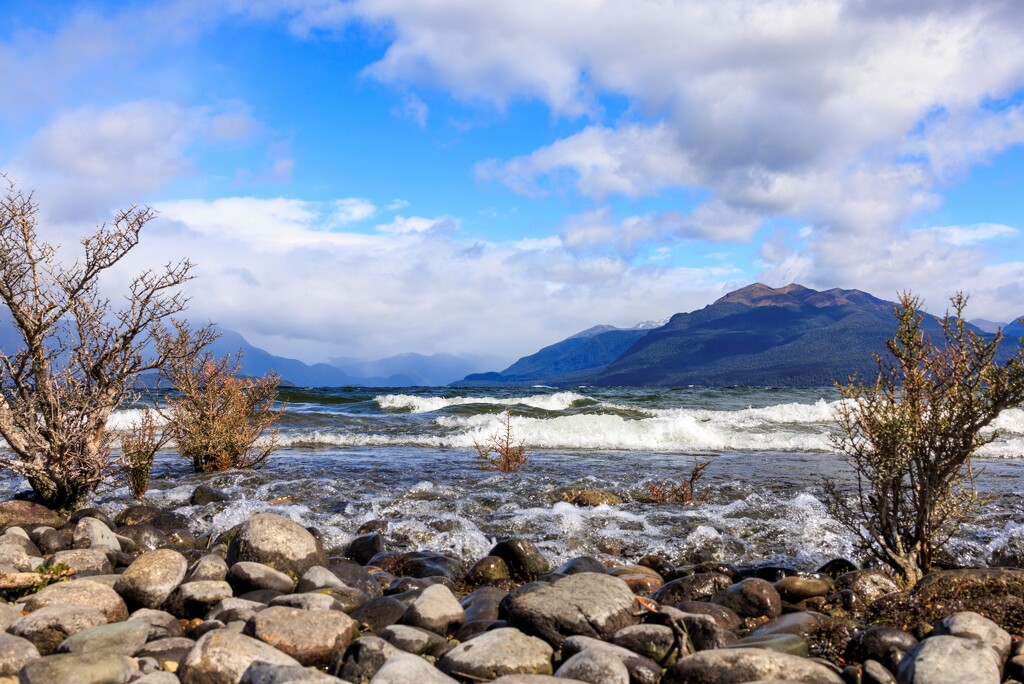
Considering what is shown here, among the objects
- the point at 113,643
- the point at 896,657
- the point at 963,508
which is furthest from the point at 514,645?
the point at 963,508

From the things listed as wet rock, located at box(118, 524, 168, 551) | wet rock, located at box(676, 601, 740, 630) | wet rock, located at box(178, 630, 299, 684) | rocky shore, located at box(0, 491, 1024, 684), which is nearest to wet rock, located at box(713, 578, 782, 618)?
rocky shore, located at box(0, 491, 1024, 684)

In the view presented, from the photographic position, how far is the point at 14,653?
428 centimetres

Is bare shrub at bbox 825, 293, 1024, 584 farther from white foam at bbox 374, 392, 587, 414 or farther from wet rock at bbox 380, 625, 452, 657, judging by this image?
white foam at bbox 374, 392, 587, 414

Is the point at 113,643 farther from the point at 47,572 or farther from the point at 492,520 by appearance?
the point at 492,520

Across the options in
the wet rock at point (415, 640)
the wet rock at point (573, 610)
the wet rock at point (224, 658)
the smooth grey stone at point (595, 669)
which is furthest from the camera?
the wet rock at point (573, 610)

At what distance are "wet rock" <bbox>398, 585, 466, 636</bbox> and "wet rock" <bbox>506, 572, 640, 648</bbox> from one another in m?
0.42

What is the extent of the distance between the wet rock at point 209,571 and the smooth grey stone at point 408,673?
2.91 meters

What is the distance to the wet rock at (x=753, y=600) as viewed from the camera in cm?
530

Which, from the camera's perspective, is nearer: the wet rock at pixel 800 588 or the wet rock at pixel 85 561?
the wet rock at pixel 800 588

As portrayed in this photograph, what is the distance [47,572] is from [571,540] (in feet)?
18.1

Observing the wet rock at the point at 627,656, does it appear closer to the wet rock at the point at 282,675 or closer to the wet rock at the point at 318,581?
the wet rock at the point at 282,675

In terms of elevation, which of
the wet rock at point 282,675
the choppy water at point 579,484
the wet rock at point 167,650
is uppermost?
the wet rock at point 282,675

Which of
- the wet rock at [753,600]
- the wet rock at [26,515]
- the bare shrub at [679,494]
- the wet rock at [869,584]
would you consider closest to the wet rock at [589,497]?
the bare shrub at [679,494]

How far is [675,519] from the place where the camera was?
9367mm
